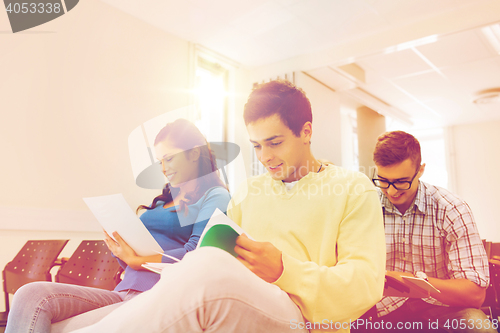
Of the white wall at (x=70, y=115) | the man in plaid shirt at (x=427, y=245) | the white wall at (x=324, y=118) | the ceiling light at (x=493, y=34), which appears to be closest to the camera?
the man in plaid shirt at (x=427, y=245)

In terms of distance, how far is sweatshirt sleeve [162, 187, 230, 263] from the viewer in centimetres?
132

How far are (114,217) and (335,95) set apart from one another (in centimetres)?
450

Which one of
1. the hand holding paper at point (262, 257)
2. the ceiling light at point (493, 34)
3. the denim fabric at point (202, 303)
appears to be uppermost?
the ceiling light at point (493, 34)

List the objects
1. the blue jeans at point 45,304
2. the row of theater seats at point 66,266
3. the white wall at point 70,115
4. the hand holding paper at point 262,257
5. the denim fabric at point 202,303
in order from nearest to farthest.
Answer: the denim fabric at point 202,303, the hand holding paper at point 262,257, the blue jeans at point 45,304, the row of theater seats at point 66,266, the white wall at point 70,115

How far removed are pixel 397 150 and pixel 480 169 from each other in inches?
254

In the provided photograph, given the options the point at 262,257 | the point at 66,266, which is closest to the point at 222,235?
the point at 262,257

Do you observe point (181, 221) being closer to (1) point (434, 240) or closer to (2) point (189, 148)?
(2) point (189, 148)

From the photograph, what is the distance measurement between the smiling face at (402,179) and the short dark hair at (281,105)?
0.67m

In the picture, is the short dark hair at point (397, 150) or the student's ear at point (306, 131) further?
the short dark hair at point (397, 150)

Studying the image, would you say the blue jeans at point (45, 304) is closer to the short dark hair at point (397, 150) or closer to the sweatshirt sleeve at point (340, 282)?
the sweatshirt sleeve at point (340, 282)

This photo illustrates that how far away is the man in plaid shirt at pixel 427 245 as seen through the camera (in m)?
1.28

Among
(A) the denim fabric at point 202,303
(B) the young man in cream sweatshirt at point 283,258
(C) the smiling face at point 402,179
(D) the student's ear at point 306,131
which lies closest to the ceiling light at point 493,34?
(C) the smiling face at point 402,179

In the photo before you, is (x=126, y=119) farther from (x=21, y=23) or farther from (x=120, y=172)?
(x=21, y=23)

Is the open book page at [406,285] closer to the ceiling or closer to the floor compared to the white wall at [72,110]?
closer to the floor
